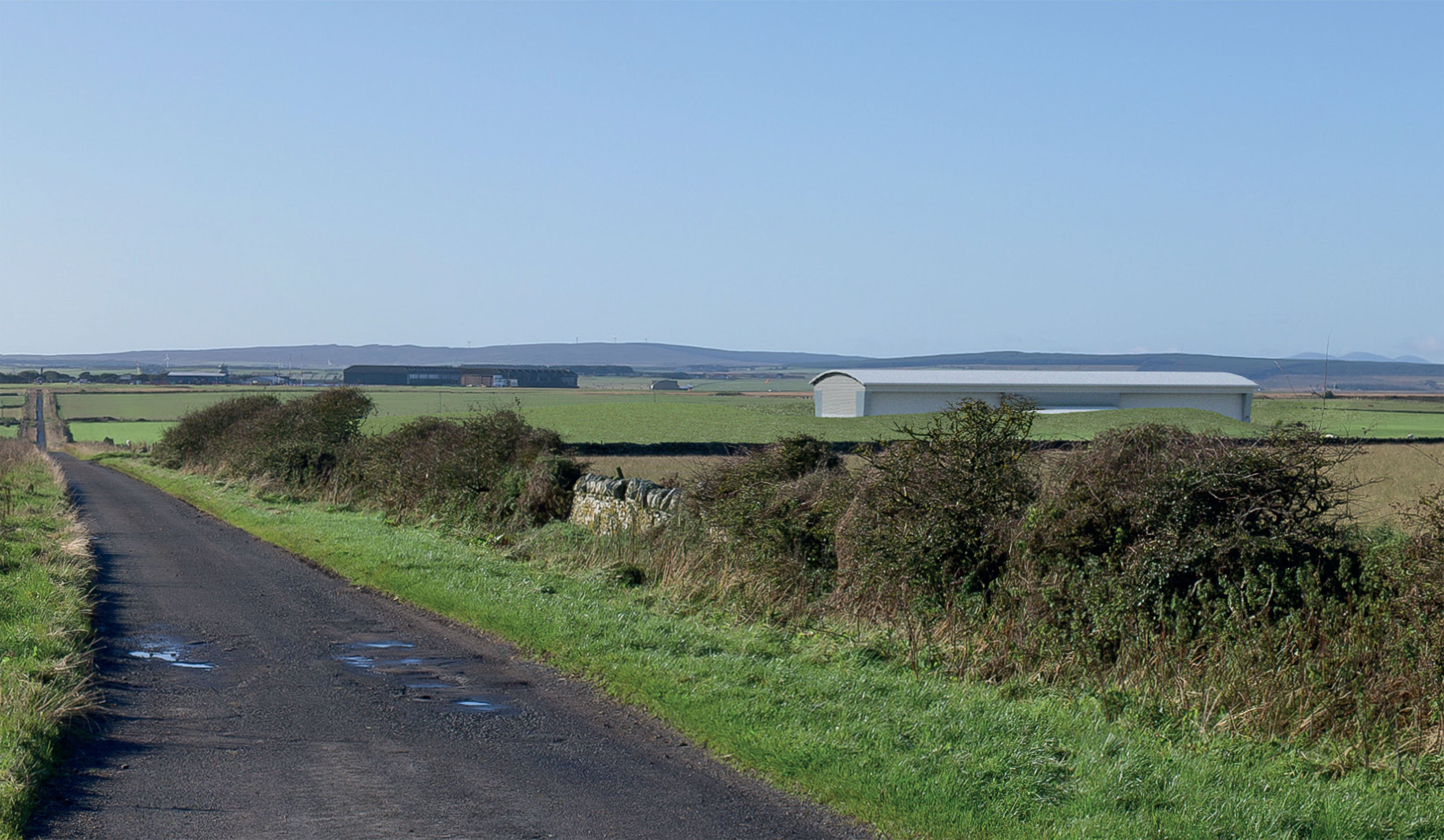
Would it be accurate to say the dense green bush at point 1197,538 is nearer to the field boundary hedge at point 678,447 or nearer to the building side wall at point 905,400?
the field boundary hedge at point 678,447

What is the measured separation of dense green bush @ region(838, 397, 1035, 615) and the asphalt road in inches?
124

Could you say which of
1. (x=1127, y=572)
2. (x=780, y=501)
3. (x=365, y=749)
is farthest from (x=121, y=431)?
(x=1127, y=572)

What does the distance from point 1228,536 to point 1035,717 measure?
6.85 ft

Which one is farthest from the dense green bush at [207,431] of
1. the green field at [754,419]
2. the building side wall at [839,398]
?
the building side wall at [839,398]

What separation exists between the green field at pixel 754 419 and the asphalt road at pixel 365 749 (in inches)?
565

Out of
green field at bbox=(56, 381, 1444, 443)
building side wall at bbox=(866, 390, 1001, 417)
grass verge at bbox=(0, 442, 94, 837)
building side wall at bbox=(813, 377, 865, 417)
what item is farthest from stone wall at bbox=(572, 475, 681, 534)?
building side wall at bbox=(866, 390, 1001, 417)

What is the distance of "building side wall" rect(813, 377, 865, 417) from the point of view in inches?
2564

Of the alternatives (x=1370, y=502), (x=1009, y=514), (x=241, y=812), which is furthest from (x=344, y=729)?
(x=1370, y=502)

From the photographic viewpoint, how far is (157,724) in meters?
7.93

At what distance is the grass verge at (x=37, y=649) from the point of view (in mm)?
6539

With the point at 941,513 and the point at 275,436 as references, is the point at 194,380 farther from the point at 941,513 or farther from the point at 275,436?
the point at 941,513

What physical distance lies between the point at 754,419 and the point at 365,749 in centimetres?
5458

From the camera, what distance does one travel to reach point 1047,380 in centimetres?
6944

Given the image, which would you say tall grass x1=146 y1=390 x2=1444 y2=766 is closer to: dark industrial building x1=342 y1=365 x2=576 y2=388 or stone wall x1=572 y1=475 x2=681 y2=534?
stone wall x1=572 y1=475 x2=681 y2=534
